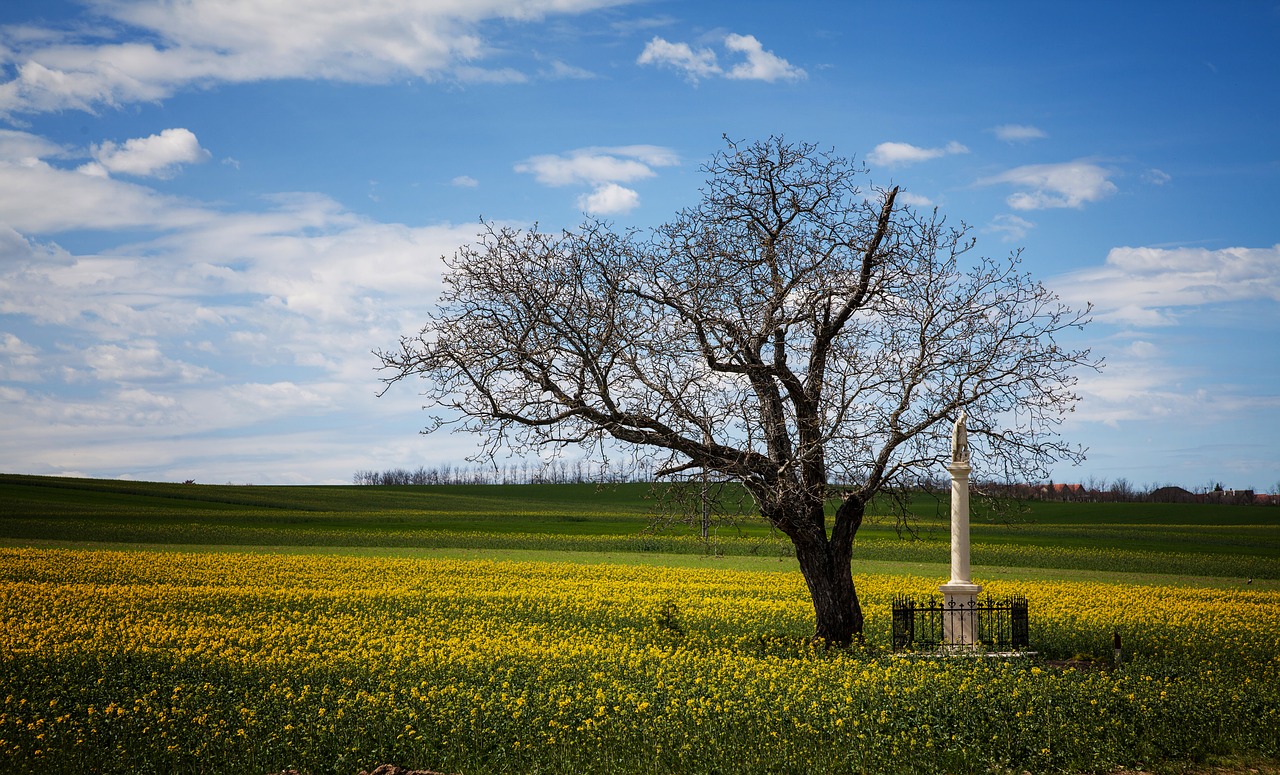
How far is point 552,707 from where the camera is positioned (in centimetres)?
1196

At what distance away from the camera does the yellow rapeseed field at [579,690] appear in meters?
10.7

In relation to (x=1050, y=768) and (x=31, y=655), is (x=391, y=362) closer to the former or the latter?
(x=31, y=655)

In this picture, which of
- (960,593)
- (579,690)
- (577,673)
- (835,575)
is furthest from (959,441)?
(579,690)

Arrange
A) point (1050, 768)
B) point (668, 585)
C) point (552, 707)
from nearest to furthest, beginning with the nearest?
point (1050, 768) < point (552, 707) < point (668, 585)

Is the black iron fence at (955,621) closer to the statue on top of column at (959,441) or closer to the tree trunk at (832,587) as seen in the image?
the tree trunk at (832,587)

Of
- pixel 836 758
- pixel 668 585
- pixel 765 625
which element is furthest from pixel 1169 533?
pixel 836 758

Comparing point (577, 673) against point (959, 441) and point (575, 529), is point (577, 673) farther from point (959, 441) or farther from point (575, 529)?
point (575, 529)

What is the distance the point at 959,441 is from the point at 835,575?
3.39m

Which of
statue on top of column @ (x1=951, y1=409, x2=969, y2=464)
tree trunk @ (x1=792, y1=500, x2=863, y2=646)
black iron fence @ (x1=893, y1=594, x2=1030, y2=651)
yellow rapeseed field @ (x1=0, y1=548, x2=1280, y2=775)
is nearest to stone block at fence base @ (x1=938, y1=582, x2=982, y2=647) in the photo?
black iron fence @ (x1=893, y1=594, x2=1030, y2=651)

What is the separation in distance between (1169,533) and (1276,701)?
58193 mm

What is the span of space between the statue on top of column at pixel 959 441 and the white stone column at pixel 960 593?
1.47 feet

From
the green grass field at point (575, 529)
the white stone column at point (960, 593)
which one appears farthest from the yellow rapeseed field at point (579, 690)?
the green grass field at point (575, 529)

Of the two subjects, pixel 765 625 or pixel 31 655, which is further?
pixel 765 625

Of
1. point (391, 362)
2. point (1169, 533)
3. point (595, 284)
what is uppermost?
point (595, 284)
